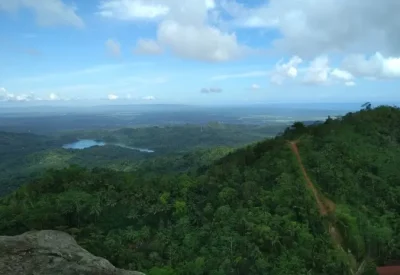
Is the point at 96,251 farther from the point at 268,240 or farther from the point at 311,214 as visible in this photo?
the point at 311,214

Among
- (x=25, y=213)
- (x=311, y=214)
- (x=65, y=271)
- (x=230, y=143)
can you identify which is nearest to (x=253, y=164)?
(x=311, y=214)

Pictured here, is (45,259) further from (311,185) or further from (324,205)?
(311,185)

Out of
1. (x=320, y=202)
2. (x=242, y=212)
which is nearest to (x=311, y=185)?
(x=320, y=202)

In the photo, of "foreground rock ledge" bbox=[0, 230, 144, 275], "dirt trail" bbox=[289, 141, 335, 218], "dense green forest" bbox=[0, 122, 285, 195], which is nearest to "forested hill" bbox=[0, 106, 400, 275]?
"dirt trail" bbox=[289, 141, 335, 218]

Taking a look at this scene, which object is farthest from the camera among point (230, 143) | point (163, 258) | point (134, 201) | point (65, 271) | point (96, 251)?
Answer: point (230, 143)

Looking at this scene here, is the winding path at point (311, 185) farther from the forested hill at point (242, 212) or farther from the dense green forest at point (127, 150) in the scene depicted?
the dense green forest at point (127, 150)

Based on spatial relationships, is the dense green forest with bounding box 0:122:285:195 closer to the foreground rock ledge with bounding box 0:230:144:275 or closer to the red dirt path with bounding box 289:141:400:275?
the red dirt path with bounding box 289:141:400:275

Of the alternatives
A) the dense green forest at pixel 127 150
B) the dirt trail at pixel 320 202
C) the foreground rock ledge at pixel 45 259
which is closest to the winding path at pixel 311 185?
the dirt trail at pixel 320 202
